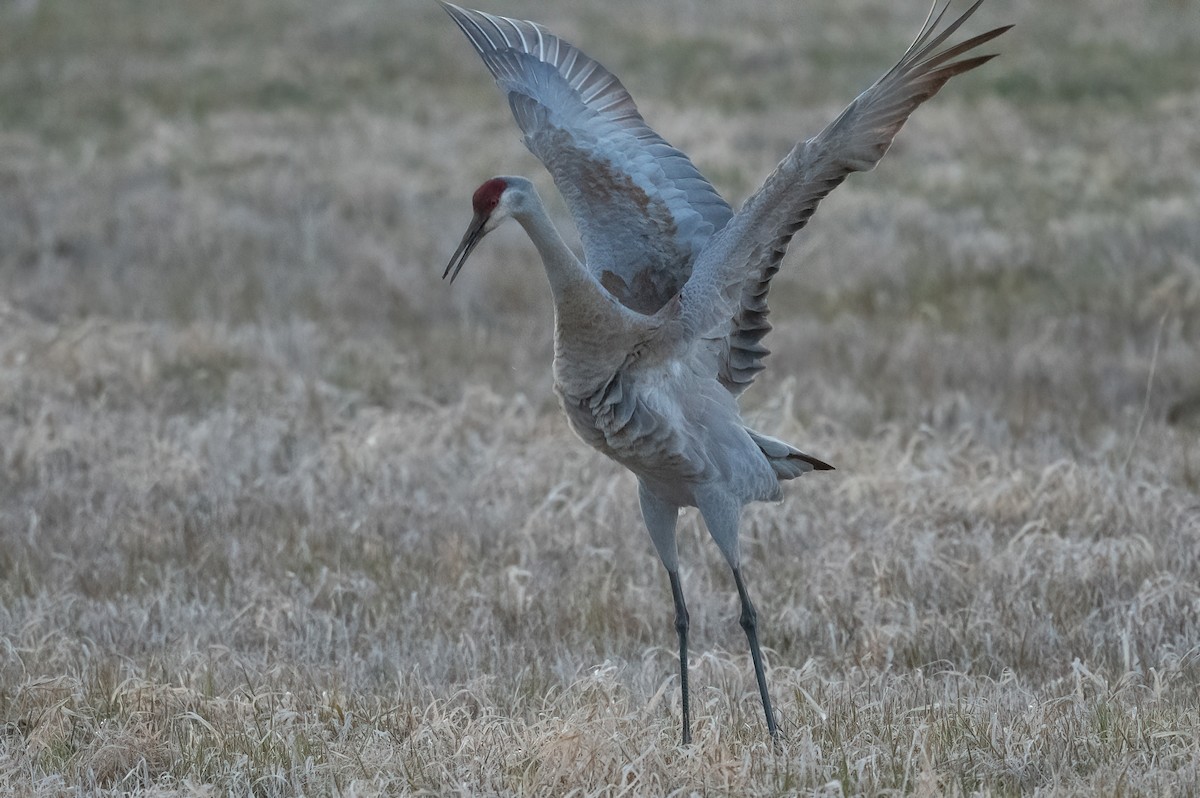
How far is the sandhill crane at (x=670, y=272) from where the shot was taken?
394cm

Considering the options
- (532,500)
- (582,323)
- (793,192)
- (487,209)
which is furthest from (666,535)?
(532,500)

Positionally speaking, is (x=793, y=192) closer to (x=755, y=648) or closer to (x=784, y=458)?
(x=784, y=458)

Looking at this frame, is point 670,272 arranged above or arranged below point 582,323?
above

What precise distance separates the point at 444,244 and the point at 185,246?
6.54 feet

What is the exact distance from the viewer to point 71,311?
1012 cm

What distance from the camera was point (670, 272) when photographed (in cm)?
491

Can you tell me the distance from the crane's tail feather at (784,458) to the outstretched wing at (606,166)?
57cm

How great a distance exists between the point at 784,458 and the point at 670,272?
709mm

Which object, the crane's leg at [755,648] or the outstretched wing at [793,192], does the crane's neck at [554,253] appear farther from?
the crane's leg at [755,648]

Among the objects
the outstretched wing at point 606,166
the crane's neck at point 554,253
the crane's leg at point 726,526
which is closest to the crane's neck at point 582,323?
the crane's neck at point 554,253

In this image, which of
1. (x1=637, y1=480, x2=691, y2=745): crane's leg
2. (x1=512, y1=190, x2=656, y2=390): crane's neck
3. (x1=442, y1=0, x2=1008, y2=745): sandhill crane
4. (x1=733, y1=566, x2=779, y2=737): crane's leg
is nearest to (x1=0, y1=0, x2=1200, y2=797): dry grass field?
(x1=733, y1=566, x2=779, y2=737): crane's leg

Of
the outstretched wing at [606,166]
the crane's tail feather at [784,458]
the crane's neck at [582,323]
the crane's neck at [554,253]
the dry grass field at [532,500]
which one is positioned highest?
the outstretched wing at [606,166]

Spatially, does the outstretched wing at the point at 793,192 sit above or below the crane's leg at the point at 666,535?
above

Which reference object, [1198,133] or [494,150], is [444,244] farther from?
[1198,133]
